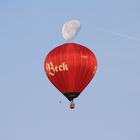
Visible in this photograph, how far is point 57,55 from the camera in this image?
168125mm

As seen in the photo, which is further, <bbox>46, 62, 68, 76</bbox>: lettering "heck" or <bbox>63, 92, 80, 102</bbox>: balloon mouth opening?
<bbox>46, 62, 68, 76</bbox>: lettering "heck"

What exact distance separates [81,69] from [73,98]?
3280mm

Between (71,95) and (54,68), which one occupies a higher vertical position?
(54,68)

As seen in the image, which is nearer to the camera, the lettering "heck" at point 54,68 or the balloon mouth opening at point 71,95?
the balloon mouth opening at point 71,95

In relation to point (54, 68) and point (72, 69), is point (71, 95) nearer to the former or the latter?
point (72, 69)

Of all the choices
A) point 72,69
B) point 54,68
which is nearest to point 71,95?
point 72,69

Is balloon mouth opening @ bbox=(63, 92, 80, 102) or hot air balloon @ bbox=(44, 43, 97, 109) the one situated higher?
hot air balloon @ bbox=(44, 43, 97, 109)

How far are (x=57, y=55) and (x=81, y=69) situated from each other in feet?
9.98

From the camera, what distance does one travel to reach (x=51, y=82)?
557 feet

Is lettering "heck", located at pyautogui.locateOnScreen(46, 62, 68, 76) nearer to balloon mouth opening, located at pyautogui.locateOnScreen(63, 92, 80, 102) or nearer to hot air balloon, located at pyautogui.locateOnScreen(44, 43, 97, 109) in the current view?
hot air balloon, located at pyautogui.locateOnScreen(44, 43, 97, 109)

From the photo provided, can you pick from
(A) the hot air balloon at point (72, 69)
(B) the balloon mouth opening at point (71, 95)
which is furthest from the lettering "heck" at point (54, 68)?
(B) the balloon mouth opening at point (71, 95)

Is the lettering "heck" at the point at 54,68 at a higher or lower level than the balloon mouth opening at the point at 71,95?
higher

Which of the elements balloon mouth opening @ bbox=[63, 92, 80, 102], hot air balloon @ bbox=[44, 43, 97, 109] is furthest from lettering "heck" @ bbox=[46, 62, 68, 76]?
balloon mouth opening @ bbox=[63, 92, 80, 102]

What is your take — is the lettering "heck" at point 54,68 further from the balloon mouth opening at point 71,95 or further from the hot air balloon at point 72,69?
the balloon mouth opening at point 71,95
